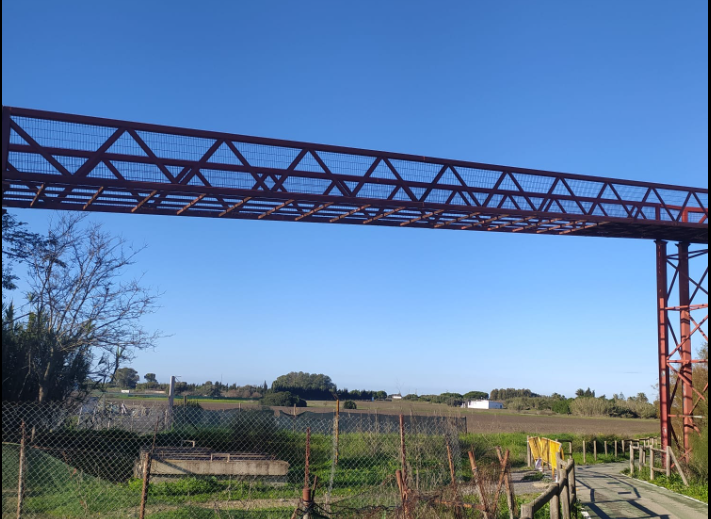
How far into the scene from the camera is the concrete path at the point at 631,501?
13523mm

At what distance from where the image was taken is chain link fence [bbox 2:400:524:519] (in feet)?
33.5

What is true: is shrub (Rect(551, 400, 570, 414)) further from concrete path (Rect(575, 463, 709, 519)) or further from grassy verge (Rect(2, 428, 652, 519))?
concrete path (Rect(575, 463, 709, 519))

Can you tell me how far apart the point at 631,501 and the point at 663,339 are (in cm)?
769

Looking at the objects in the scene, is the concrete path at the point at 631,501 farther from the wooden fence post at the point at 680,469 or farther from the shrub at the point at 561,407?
the shrub at the point at 561,407

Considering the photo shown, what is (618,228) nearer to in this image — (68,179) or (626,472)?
(626,472)

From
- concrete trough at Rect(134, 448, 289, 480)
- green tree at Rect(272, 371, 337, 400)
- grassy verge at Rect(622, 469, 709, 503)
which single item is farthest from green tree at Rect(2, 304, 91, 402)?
green tree at Rect(272, 371, 337, 400)

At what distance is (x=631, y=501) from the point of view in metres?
15.2

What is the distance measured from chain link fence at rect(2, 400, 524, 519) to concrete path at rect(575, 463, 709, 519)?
317 centimetres

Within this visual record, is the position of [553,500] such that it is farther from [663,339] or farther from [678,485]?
[663,339]

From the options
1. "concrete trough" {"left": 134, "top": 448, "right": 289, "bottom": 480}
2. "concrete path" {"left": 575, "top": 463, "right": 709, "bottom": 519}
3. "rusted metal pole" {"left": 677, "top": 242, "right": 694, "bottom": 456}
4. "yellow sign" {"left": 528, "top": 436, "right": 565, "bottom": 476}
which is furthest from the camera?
"rusted metal pole" {"left": 677, "top": 242, "right": 694, "bottom": 456}

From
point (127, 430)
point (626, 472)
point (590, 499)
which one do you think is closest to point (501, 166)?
point (590, 499)

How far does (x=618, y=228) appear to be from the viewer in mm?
19391

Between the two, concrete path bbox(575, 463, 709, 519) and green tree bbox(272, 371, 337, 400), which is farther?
green tree bbox(272, 371, 337, 400)

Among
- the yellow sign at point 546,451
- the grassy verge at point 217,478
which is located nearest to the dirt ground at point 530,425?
the yellow sign at point 546,451
